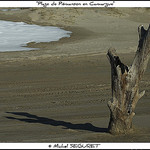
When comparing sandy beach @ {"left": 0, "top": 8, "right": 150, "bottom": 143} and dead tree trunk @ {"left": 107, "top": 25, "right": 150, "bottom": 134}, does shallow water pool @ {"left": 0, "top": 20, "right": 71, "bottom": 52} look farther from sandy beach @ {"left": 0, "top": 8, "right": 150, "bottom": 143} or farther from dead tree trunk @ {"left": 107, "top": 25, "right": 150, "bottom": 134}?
dead tree trunk @ {"left": 107, "top": 25, "right": 150, "bottom": 134}

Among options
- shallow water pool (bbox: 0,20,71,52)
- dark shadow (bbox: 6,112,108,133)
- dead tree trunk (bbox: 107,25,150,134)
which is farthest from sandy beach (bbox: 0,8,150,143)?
shallow water pool (bbox: 0,20,71,52)

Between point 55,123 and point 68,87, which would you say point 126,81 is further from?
point 68,87

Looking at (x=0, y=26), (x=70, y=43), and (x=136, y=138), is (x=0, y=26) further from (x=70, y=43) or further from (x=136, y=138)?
(x=136, y=138)

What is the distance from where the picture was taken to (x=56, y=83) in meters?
14.6

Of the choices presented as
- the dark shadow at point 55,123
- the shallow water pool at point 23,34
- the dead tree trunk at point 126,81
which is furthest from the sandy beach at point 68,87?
the shallow water pool at point 23,34

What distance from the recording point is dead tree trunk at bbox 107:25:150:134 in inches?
355

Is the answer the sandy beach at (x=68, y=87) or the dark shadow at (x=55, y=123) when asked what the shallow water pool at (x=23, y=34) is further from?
the dark shadow at (x=55, y=123)

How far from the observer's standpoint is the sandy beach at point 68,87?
383 inches

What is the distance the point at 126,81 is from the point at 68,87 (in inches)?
199

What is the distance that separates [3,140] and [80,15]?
1940 cm

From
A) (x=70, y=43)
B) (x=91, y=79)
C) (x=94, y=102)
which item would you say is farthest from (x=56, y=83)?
(x=70, y=43)

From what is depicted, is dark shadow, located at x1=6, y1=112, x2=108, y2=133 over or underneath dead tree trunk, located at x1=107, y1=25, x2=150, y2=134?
underneath

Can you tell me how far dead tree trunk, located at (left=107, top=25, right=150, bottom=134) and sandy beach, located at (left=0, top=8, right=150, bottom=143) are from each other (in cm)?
39

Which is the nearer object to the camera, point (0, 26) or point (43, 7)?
point (0, 26)
